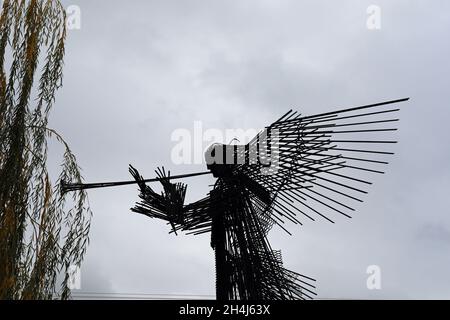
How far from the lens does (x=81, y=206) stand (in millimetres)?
4543

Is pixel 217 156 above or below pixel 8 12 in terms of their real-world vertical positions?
below

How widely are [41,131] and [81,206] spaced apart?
24.6 inches

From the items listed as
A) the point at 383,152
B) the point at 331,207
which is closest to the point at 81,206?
the point at 331,207

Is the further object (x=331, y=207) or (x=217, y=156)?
(x=217, y=156)
